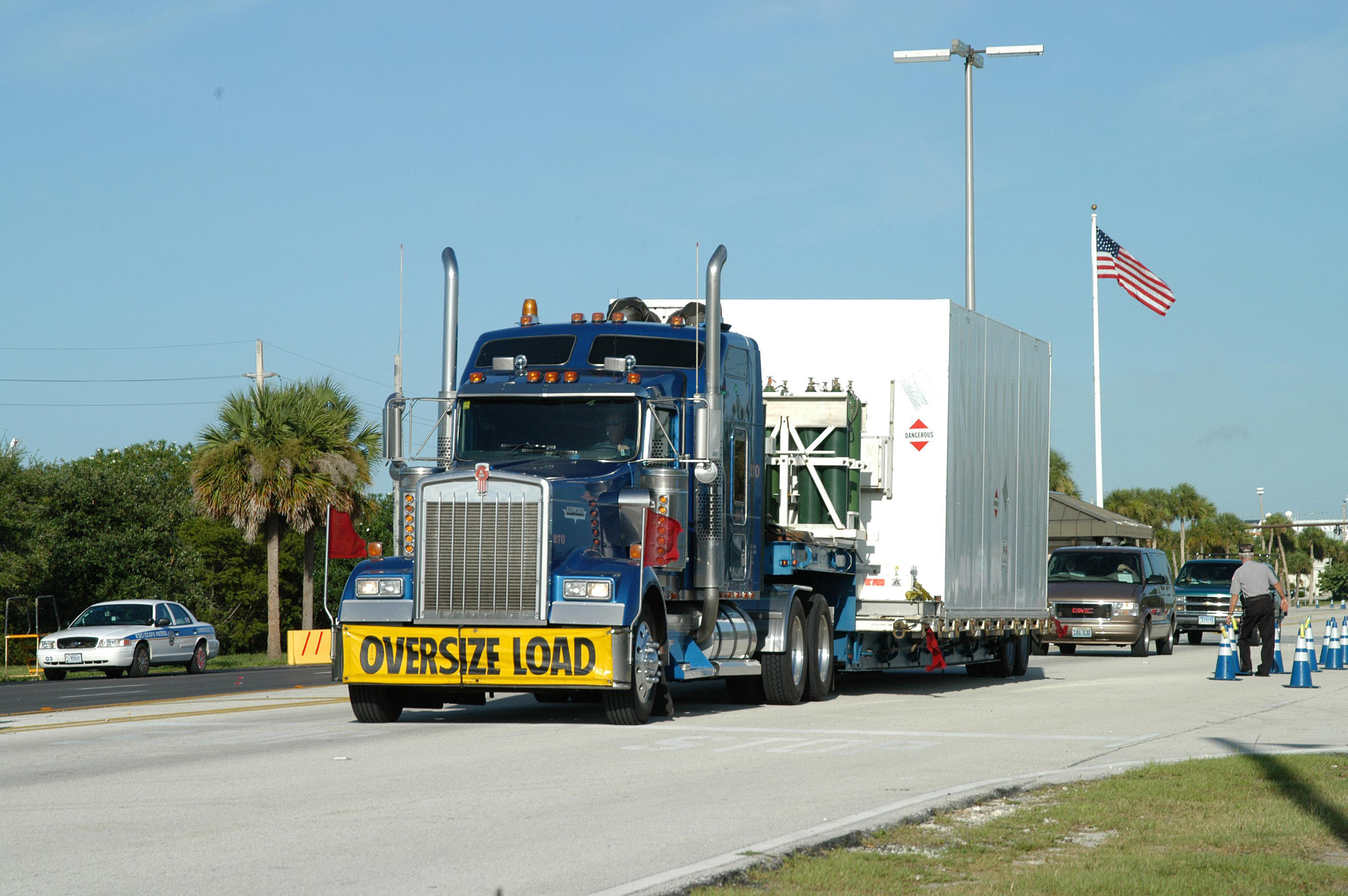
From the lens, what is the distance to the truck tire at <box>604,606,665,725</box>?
13719 mm

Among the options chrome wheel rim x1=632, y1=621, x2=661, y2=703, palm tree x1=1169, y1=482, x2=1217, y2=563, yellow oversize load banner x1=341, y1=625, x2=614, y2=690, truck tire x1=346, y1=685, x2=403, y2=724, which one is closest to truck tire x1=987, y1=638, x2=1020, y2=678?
chrome wheel rim x1=632, y1=621, x2=661, y2=703

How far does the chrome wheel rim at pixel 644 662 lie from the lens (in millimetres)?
13648

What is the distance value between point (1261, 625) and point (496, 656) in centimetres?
1412

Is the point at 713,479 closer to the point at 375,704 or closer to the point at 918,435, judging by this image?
the point at 375,704

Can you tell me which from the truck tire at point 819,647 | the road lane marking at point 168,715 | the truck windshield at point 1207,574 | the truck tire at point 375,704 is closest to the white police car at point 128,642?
the road lane marking at point 168,715

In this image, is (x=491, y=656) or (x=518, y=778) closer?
(x=518, y=778)

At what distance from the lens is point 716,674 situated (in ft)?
51.0

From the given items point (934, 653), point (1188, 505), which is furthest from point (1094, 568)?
point (1188, 505)

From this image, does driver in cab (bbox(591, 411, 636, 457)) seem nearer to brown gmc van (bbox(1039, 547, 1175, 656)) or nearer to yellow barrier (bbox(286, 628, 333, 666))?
brown gmc van (bbox(1039, 547, 1175, 656))

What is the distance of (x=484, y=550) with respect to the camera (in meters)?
13.6

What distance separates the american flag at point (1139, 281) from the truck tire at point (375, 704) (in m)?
34.0

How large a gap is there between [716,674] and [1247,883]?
29.5 ft

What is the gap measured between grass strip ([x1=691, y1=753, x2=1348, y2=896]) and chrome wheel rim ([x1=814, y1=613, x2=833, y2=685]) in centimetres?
727

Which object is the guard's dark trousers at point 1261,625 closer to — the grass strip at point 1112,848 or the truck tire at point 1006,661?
the truck tire at point 1006,661
